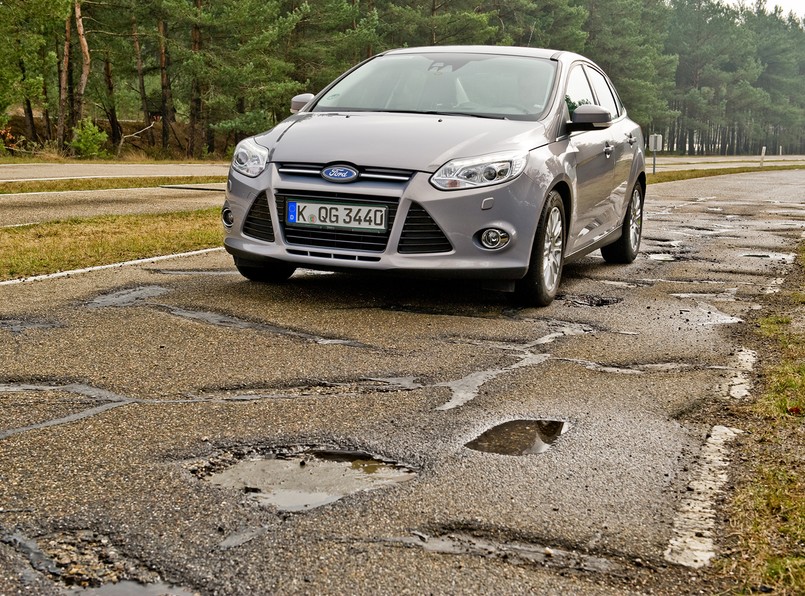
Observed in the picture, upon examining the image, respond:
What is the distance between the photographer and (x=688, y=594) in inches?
104

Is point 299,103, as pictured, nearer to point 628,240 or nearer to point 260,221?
point 260,221

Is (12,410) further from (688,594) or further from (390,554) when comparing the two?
(688,594)

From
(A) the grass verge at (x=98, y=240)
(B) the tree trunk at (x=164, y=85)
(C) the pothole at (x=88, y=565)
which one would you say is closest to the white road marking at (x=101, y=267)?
(A) the grass verge at (x=98, y=240)

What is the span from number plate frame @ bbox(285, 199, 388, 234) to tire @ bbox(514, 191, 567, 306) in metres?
1.03

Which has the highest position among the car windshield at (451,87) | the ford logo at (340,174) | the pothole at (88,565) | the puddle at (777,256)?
the car windshield at (451,87)

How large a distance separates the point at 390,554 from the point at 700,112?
106m

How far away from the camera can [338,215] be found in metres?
6.29

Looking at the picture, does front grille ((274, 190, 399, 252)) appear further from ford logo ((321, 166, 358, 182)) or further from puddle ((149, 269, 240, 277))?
puddle ((149, 269, 240, 277))

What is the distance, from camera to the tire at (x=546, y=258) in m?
6.60

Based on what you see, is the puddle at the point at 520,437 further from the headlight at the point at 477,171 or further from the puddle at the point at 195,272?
the puddle at the point at 195,272

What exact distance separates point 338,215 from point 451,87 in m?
1.71

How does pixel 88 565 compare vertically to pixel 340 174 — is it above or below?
below

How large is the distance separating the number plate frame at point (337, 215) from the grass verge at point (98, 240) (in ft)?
7.37

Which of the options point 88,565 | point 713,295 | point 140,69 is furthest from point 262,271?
point 140,69
